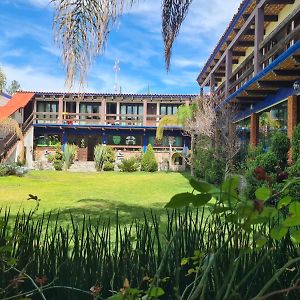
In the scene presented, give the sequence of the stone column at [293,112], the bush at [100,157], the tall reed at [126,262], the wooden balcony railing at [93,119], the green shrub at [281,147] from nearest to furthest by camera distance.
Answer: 1. the tall reed at [126,262]
2. the green shrub at [281,147]
3. the stone column at [293,112]
4. the bush at [100,157]
5. the wooden balcony railing at [93,119]

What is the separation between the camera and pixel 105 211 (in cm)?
978

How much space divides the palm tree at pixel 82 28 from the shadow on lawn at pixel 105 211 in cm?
369

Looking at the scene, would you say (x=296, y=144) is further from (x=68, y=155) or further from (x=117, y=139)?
(x=117, y=139)

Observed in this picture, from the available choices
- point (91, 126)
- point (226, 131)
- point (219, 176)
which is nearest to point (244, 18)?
point (226, 131)

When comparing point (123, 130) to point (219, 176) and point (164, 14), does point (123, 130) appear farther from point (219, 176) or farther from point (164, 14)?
point (164, 14)

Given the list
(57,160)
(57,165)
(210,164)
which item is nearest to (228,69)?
(210,164)

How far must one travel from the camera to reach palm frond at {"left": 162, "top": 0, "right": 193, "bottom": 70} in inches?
235

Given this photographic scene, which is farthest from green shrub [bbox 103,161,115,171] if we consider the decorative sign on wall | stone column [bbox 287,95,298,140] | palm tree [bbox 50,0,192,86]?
palm tree [bbox 50,0,192,86]

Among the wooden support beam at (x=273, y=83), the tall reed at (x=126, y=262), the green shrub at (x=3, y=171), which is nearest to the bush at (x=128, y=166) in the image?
the green shrub at (x=3, y=171)

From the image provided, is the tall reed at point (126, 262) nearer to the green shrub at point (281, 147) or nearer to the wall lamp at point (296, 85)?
the green shrub at point (281, 147)

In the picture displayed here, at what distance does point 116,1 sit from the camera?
5.20 meters

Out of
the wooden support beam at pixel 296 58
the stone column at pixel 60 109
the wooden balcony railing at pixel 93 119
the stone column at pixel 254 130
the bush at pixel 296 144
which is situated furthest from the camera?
the stone column at pixel 60 109

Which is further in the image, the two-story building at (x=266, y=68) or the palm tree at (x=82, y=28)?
the two-story building at (x=266, y=68)

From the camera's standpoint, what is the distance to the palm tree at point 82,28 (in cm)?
524
